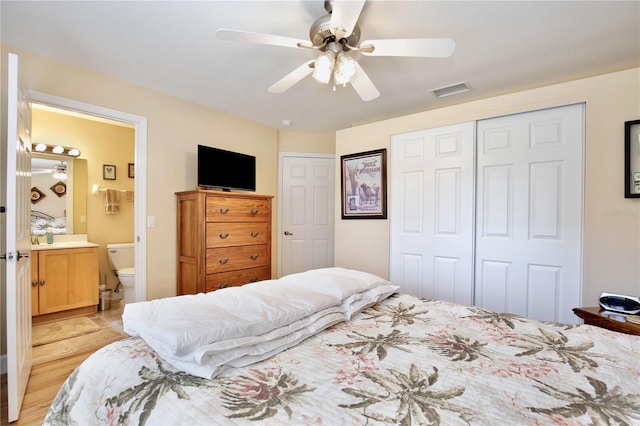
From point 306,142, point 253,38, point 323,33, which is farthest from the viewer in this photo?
point 306,142

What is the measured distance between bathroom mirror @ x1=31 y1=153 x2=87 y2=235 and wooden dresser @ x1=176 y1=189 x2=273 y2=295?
178 centimetres

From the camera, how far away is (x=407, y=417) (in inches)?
27.7

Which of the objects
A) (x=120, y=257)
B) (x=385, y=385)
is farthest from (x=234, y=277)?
(x=385, y=385)

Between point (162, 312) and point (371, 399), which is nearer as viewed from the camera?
point (371, 399)

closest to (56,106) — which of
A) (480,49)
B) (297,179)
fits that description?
(297,179)

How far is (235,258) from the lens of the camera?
3047 mm

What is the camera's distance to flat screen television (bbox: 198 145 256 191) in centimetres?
314

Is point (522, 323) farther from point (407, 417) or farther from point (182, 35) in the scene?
point (182, 35)

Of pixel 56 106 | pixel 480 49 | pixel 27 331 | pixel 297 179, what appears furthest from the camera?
pixel 297 179

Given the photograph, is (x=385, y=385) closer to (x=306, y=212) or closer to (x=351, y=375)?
(x=351, y=375)

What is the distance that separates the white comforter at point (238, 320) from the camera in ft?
2.98

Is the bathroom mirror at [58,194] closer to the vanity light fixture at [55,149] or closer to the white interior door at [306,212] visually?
the vanity light fixture at [55,149]

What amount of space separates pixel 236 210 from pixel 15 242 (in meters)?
1.67

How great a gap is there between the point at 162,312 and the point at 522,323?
1521 millimetres
